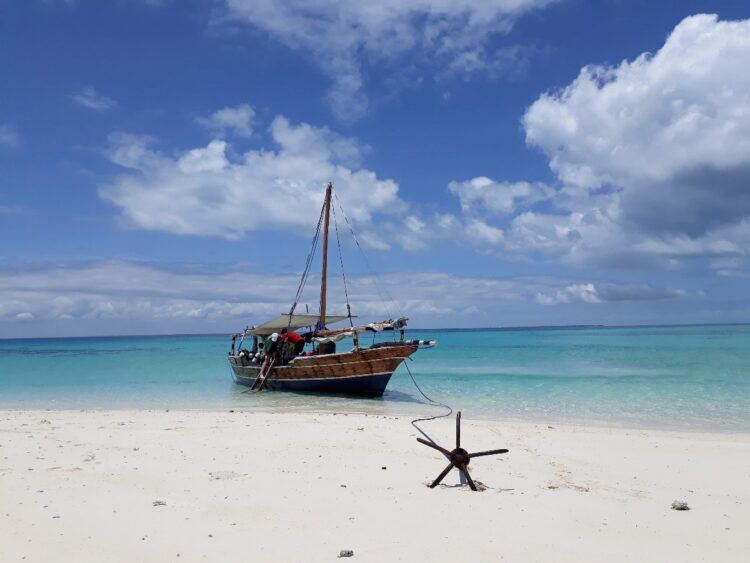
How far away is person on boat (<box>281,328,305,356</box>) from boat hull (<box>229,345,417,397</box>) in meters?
1.21

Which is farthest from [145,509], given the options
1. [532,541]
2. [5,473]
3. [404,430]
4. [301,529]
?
[404,430]

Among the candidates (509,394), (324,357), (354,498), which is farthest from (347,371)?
(354,498)

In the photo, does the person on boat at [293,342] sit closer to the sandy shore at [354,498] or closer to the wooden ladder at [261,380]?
the wooden ladder at [261,380]

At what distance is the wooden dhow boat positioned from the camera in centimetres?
2120

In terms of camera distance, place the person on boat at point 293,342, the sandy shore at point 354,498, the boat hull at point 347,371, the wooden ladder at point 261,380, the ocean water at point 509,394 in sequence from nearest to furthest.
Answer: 1. the sandy shore at point 354,498
2. the ocean water at point 509,394
3. the boat hull at point 347,371
4. the wooden ladder at point 261,380
5. the person on boat at point 293,342

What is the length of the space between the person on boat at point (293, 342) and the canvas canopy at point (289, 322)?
121cm

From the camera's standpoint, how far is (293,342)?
80.3 ft

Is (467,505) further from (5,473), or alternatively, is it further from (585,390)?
(585,390)

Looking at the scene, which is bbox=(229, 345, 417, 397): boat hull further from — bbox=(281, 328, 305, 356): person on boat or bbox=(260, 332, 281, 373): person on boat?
bbox=(281, 328, 305, 356): person on boat

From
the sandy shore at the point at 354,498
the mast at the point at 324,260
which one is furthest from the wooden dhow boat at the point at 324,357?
the sandy shore at the point at 354,498

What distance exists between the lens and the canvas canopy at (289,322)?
26.1 meters

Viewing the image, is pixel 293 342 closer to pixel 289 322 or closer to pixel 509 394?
pixel 289 322

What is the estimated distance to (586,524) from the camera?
6.41 m

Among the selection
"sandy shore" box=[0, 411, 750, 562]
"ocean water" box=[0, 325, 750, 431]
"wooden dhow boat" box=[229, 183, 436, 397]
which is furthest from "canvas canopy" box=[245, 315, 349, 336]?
"sandy shore" box=[0, 411, 750, 562]
